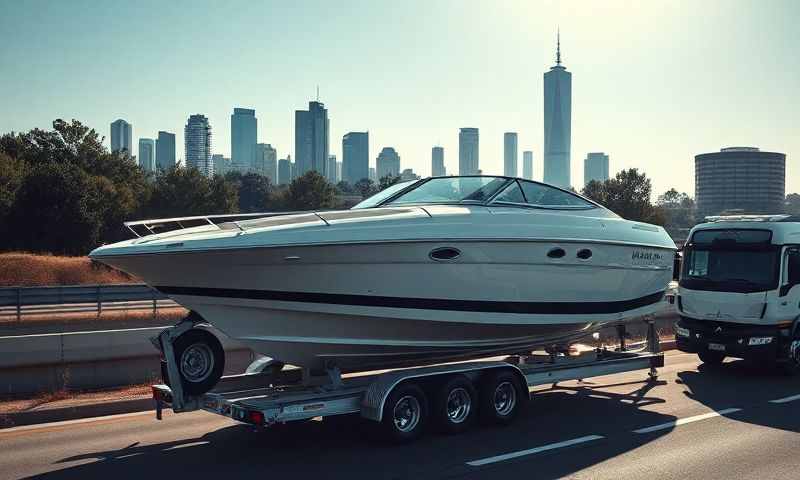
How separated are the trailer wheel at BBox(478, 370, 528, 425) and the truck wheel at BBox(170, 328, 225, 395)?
3036 mm

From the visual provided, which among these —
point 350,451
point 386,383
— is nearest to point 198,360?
point 350,451

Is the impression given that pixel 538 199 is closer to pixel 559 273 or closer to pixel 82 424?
pixel 559 273

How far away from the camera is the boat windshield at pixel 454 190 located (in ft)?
32.0

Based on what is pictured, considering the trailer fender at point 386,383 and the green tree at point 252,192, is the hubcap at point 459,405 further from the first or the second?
the green tree at point 252,192

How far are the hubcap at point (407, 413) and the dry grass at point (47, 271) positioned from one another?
24.1 meters

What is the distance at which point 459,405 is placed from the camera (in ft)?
28.9

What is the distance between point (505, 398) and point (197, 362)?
3650 mm

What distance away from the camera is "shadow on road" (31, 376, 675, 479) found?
7.16m

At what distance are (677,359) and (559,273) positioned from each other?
6.55 metres

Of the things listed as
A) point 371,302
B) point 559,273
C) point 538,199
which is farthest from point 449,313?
point 538,199

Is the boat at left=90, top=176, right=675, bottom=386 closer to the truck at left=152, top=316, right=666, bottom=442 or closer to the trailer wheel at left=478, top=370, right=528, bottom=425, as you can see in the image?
the truck at left=152, top=316, right=666, bottom=442

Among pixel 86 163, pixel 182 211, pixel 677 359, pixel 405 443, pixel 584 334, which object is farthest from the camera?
pixel 86 163

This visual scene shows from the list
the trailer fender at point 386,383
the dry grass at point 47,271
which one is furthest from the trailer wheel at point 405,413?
the dry grass at point 47,271

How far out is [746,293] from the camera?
12.6m
